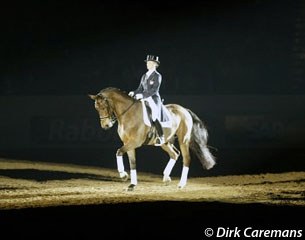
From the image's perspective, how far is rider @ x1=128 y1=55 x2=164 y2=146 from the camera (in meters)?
10.5

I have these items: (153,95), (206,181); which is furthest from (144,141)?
(206,181)

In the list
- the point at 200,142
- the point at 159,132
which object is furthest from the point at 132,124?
the point at 200,142

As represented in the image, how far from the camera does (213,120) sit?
19.9 meters

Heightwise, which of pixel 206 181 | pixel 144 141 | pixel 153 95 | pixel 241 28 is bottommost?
pixel 206 181

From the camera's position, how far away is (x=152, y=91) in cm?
1056

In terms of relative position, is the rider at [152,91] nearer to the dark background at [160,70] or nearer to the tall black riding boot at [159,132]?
the tall black riding boot at [159,132]

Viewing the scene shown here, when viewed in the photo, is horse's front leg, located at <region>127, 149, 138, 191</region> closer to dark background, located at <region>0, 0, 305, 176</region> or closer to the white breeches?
the white breeches

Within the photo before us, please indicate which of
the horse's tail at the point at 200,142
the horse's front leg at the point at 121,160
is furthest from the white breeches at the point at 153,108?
the horse's tail at the point at 200,142

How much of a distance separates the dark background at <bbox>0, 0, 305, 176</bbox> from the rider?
762 centimetres

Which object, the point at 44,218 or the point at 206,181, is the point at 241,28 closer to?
the point at 206,181

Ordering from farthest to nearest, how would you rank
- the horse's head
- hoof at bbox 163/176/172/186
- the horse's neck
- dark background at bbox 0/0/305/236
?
1. dark background at bbox 0/0/305/236
2. hoof at bbox 163/176/172/186
3. the horse's neck
4. the horse's head

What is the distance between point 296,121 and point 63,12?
28.4 feet

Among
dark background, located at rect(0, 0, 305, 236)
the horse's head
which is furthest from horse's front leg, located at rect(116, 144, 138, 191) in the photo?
dark background, located at rect(0, 0, 305, 236)

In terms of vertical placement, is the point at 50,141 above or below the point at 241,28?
below
